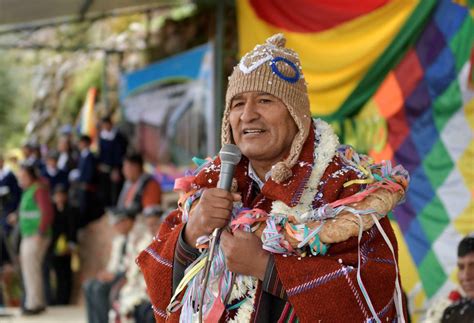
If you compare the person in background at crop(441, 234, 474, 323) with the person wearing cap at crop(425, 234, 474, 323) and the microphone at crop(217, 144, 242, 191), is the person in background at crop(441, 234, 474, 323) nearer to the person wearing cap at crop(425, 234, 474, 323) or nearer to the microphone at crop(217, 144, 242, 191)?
the person wearing cap at crop(425, 234, 474, 323)

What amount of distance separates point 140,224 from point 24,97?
64.2ft

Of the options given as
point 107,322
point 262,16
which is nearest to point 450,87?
point 262,16

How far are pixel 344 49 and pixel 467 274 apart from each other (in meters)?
2.35

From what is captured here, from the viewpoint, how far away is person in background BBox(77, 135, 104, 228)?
436 inches

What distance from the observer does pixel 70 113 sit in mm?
18516

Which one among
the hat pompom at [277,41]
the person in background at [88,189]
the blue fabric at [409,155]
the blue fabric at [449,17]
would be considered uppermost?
the blue fabric at [449,17]

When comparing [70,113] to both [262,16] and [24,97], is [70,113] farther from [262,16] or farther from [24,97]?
[262,16]

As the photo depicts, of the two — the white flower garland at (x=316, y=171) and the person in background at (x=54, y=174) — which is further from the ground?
the white flower garland at (x=316, y=171)

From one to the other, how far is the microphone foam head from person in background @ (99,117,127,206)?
879 centimetres

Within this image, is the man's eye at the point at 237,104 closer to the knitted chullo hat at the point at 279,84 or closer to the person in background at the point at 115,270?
the knitted chullo hat at the point at 279,84

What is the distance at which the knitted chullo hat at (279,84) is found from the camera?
2.35m

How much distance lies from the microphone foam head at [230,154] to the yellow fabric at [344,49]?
10.6 feet

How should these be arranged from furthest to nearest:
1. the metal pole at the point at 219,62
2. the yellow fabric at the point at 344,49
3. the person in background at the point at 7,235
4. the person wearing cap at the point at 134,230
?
the person in background at the point at 7,235
the metal pole at the point at 219,62
the person wearing cap at the point at 134,230
the yellow fabric at the point at 344,49

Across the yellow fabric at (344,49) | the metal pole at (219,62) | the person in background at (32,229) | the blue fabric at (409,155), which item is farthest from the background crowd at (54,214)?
the blue fabric at (409,155)
